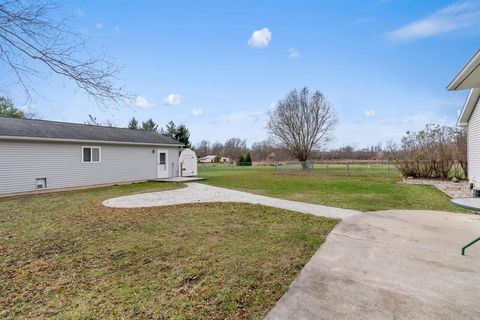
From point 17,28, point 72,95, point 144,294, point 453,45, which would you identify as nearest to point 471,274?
point 144,294

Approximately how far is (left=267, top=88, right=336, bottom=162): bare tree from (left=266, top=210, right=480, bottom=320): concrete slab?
23.3m

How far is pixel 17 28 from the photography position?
9.07ft

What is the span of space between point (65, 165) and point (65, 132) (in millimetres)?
1705

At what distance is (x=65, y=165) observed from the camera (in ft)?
39.0

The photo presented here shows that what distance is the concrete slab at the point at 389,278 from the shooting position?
2.17 m

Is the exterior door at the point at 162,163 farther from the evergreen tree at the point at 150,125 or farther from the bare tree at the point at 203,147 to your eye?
the bare tree at the point at 203,147

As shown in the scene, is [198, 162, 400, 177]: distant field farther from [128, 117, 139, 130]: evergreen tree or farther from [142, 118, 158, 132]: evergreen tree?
[128, 117, 139, 130]: evergreen tree

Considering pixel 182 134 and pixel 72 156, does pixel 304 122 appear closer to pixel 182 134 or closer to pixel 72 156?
pixel 182 134

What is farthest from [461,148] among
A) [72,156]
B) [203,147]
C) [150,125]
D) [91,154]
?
[203,147]

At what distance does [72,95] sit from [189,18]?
304 inches

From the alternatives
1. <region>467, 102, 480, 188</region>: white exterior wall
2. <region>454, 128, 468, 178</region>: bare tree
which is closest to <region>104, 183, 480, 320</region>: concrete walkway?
<region>467, 102, 480, 188</region>: white exterior wall

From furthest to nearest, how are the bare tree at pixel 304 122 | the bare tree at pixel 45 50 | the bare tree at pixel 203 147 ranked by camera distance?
the bare tree at pixel 203 147 → the bare tree at pixel 304 122 → the bare tree at pixel 45 50

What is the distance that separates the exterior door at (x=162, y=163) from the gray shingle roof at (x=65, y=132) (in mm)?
693

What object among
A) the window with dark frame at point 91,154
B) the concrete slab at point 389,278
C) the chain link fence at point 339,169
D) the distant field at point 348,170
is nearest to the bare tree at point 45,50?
the concrete slab at point 389,278
